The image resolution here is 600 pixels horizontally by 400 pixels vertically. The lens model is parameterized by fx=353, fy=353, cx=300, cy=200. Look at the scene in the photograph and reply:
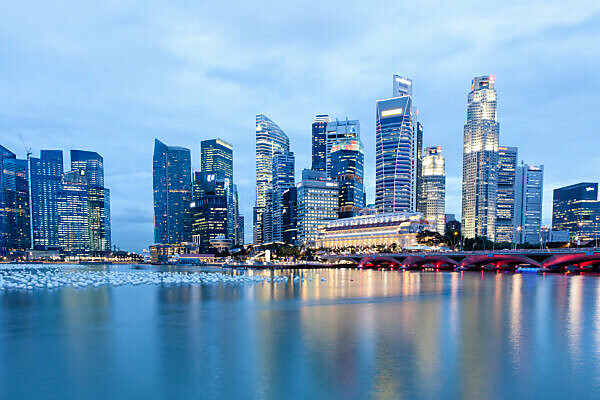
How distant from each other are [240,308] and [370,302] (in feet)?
54.2

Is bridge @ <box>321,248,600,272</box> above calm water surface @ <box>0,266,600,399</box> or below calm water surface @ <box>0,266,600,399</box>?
below

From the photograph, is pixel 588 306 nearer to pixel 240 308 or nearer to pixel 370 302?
pixel 370 302

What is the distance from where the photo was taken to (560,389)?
55.1 feet

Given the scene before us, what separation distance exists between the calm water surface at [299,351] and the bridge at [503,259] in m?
69.0

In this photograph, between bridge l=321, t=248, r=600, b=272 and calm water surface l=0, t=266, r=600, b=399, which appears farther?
bridge l=321, t=248, r=600, b=272

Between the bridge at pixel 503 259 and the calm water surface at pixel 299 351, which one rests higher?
the calm water surface at pixel 299 351

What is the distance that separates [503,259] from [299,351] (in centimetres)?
11978

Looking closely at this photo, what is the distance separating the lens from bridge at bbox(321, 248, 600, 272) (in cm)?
9818

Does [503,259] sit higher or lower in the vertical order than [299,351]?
lower

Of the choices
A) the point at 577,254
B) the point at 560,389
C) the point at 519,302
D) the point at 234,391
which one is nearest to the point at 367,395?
the point at 234,391

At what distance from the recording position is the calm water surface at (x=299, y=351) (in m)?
16.5

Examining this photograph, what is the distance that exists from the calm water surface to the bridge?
69.0 meters

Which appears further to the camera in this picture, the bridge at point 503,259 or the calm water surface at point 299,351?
the bridge at point 503,259

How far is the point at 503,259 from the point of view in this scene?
393 feet
